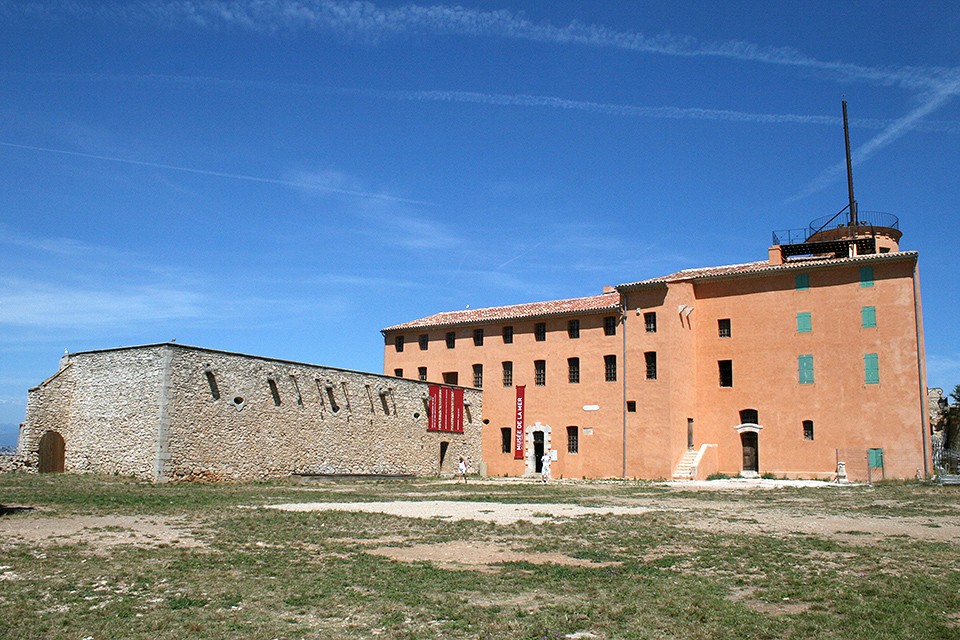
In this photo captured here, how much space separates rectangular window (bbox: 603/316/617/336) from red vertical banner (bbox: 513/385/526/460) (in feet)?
18.1

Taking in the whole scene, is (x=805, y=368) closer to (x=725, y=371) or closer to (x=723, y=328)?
(x=725, y=371)

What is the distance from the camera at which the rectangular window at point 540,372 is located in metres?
41.8

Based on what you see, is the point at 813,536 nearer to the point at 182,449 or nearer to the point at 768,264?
the point at 182,449

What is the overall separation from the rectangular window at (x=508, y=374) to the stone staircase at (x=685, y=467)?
10082 mm

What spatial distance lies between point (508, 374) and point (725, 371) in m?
11.3

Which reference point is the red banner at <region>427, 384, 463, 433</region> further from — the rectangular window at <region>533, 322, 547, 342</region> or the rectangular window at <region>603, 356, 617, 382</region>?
the rectangular window at <region>603, 356, 617, 382</region>

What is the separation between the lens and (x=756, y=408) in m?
37.6

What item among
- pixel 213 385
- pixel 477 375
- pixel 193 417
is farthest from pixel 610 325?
pixel 193 417

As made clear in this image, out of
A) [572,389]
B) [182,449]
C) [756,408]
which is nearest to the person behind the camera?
[182,449]

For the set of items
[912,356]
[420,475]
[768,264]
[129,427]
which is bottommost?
[420,475]

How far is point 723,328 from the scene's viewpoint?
3941 cm

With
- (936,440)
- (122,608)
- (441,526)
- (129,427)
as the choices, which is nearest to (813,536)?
(441,526)

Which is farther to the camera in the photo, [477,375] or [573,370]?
[477,375]

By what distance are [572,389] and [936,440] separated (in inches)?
719
